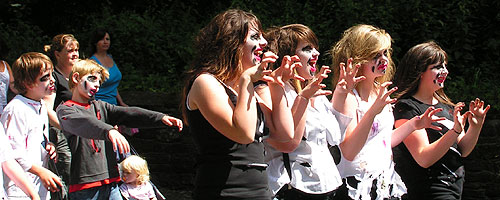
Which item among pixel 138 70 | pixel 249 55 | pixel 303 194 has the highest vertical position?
pixel 249 55

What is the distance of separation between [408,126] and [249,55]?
1.35 m

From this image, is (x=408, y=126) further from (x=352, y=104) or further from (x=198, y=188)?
(x=198, y=188)

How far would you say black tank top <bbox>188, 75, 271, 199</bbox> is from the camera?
3.66 m

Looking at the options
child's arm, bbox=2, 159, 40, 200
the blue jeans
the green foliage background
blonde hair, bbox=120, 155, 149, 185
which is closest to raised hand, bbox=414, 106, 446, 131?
blonde hair, bbox=120, 155, 149, 185

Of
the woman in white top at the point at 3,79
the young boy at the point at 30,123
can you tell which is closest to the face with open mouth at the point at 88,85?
the young boy at the point at 30,123

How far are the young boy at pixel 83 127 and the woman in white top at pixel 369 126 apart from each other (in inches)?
49.5

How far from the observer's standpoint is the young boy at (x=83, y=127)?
4828mm

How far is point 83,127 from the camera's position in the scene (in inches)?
184

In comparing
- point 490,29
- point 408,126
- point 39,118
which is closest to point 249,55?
point 408,126

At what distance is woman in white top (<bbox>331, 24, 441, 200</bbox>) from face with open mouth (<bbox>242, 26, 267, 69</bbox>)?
666mm

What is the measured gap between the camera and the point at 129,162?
17.6 feet

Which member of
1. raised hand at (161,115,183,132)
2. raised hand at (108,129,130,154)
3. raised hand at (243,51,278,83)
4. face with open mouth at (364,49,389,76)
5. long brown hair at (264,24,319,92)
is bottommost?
raised hand at (108,129,130,154)

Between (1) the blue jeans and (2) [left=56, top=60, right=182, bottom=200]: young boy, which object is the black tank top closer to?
(2) [left=56, top=60, right=182, bottom=200]: young boy

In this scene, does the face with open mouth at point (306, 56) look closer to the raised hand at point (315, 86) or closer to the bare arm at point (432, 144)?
the raised hand at point (315, 86)
